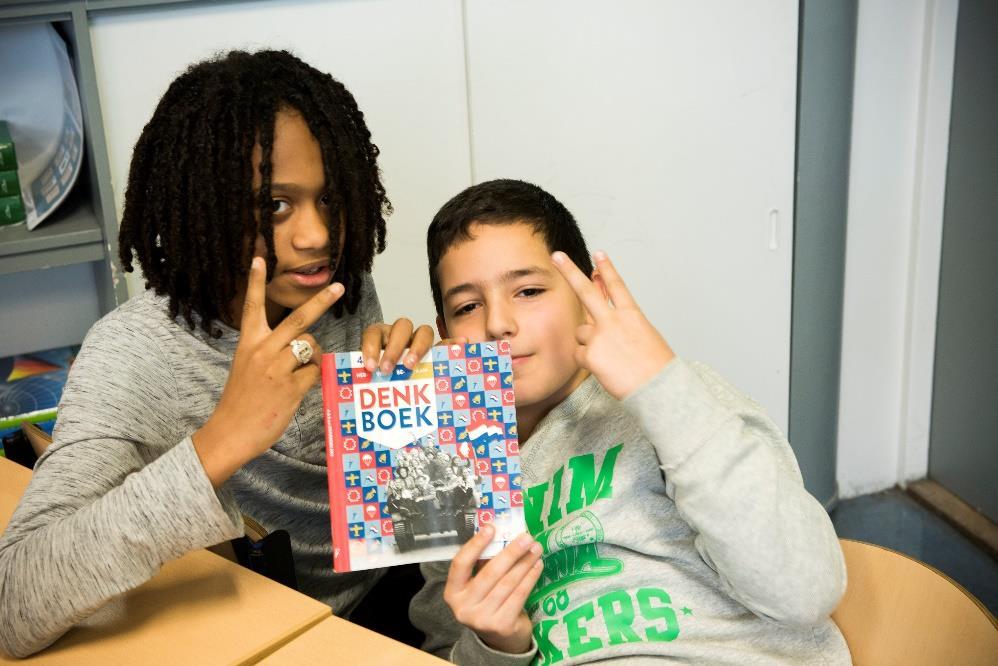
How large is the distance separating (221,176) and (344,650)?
0.61m

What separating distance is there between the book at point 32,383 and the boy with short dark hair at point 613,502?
3.72ft

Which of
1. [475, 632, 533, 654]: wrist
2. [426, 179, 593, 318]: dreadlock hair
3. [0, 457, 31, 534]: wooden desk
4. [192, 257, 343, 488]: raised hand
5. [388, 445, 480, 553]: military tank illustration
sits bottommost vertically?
[475, 632, 533, 654]: wrist

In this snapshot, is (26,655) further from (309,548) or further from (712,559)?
(712,559)

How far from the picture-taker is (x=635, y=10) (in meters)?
2.25

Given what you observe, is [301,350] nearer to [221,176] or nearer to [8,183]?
Result: [221,176]

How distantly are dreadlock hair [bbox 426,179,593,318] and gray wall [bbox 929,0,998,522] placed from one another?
4.55 feet

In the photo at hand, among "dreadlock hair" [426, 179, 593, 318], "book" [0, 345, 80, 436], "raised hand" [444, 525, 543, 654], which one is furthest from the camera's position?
"book" [0, 345, 80, 436]

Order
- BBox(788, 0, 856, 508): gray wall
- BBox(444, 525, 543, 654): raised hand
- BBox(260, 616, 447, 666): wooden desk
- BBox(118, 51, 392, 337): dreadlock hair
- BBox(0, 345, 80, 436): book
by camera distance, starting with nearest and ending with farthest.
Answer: BBox(260, 616, 447, 666): wooden desk → BBox(444, 525, 543, 654): raised hand → BBox(118, 51, 392, 337): dreadlock hair → BBox(0, 345, 80, 436): book → BBox(788, 0, 856, 508): gray wall

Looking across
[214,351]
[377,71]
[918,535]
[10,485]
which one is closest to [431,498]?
[214,351]

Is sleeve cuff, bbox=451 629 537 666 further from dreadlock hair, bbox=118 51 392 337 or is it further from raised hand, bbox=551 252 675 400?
dreadlock hair, bbox=118 51 392 337

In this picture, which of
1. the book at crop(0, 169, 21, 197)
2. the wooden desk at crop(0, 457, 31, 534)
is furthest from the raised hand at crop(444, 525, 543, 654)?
the book at crop(0, 169, 21, 197)

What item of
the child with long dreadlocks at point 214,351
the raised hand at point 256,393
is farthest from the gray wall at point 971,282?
the raised hand at point 256,393

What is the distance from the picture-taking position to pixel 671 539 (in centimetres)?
122

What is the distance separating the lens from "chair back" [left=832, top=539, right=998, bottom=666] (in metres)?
1.12
